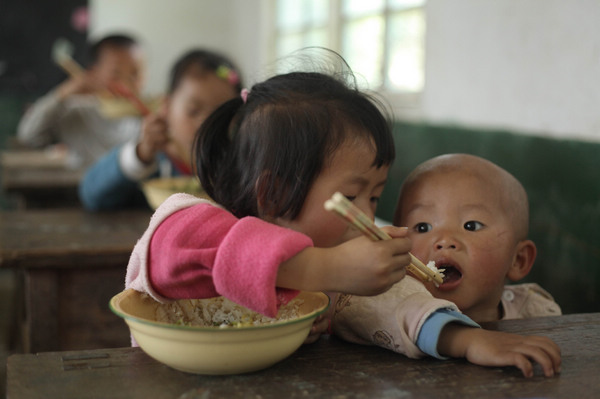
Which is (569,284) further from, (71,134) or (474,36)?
(71,134)

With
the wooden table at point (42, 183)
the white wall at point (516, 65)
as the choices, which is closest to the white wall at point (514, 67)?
the white wall at point (516, 65)

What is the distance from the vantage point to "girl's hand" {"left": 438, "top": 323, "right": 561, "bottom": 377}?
89 centimetres

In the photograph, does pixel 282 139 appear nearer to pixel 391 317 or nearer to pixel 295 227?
pixel 295 227

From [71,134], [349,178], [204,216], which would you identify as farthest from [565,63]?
[71,134]

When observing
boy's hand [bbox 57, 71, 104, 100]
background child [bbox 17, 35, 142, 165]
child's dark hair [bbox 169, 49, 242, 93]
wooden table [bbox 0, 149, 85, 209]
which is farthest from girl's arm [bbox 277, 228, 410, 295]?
boy's hand [bbox 57, 71, 104, 100]

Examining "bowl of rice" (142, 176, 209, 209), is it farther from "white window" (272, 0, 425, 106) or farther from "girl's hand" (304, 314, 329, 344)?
"girl's hand" (304, 314, 329, 344)

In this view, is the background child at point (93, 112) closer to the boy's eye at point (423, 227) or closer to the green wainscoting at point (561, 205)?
the green wainscoting at point (561, 205)

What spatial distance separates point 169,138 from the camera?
2322 mm

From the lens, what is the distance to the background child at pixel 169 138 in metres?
2.33

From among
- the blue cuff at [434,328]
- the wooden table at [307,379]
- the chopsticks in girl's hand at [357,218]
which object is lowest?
the wooden table at [307,379]

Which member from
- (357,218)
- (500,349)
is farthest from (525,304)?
(357,218)

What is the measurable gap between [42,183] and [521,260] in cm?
238

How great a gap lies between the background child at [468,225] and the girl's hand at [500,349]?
258 millimetres

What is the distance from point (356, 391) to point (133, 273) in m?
0.38
